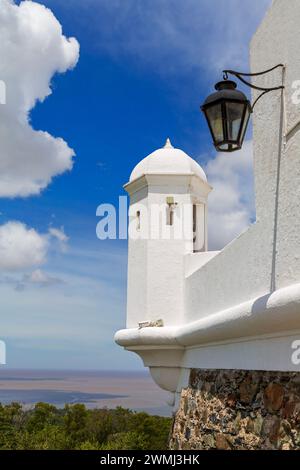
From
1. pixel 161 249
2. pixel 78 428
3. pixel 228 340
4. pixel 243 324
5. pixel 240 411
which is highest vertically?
pixel 161 249

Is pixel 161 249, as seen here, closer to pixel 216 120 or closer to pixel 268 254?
pixel 268 254

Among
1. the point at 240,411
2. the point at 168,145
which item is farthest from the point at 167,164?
the point at 240,411

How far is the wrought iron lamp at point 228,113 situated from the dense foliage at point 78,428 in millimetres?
24637

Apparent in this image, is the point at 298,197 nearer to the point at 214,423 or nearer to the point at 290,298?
the point at 290,298

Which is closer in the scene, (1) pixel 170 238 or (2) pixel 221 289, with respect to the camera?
(2) pixel 221 289

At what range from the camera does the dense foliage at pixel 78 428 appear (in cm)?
2634

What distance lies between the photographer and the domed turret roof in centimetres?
646

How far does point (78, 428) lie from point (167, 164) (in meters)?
30.0

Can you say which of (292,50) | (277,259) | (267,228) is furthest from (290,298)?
(292,50)

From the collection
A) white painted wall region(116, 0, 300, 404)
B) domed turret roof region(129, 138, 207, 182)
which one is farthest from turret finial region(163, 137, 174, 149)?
white painted wall region(116, 0, 300, 404)

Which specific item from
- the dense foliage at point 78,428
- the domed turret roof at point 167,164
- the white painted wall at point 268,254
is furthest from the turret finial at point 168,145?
the dense foliage at point 78,428

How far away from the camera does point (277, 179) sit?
3418 mm

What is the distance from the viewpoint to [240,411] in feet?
12.1
